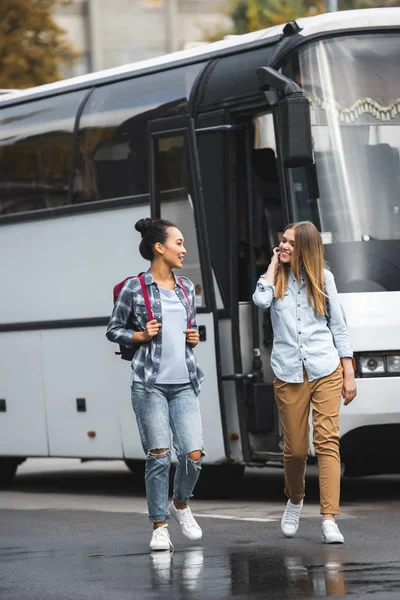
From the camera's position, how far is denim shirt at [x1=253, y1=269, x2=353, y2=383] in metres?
9.41

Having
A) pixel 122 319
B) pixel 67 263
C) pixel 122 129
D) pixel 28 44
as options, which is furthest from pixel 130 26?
pixel 122 319

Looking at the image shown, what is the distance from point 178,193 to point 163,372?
3518 mm

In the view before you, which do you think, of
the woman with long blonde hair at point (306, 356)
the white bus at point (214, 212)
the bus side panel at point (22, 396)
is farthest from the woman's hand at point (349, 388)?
the bus side panel at point (22, 396)

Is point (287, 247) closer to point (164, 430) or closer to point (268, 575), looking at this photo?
point (164, 430)

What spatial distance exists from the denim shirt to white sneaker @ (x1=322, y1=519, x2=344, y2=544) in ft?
2.68

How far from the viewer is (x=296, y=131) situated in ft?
35.8

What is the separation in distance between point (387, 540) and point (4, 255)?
19.9 ft

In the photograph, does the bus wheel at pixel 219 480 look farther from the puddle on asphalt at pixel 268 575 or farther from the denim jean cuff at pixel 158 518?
the puddle on asphalt at pixel 268 575

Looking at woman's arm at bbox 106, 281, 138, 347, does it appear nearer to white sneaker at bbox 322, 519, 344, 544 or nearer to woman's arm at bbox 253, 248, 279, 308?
woman's arm at bbox 253, 248, 279, 308

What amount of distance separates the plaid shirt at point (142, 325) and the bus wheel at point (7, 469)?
6.16 meters

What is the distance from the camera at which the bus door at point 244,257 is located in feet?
39.0

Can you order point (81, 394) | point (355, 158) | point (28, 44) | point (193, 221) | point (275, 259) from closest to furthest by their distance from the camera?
1. point (275, 259)
2. point (355, 158)
3. point (193, 221)
4. point (81, 394)
5. point (28, 44)

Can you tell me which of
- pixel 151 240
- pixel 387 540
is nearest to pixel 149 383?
pixel 151 240

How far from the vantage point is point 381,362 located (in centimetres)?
1104
